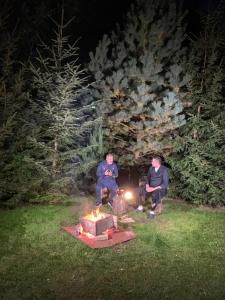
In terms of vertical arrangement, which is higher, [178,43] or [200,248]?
[178,43]

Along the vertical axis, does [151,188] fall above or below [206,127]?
below

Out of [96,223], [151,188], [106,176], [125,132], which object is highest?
[125,132]

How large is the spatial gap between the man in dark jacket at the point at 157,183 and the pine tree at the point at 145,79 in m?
1.38

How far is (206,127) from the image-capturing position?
38.0ft

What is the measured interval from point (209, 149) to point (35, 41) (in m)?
8.54

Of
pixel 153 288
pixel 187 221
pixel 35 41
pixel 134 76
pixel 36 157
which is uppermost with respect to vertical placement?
pixel 35 41

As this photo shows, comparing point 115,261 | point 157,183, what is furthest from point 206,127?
point 115,261

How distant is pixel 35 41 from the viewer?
1589 centimetres

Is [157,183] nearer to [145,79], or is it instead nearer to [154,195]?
[154,195]

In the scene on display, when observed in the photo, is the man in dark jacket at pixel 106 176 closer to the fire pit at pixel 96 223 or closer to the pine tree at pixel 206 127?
the pine tree at pixel 206 127

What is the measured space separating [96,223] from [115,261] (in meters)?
1.17

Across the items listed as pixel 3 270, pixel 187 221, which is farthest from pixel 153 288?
pixel 187 221

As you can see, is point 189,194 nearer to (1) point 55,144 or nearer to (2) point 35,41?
(1) point 55,144

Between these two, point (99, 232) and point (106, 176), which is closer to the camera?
point (99, 232)
